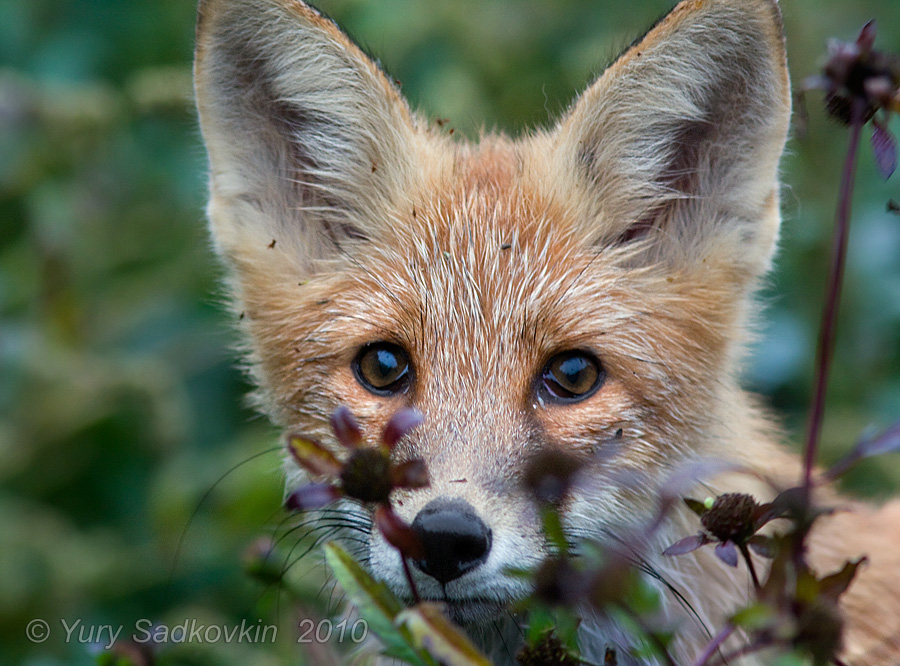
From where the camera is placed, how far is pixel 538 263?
3.01 meters

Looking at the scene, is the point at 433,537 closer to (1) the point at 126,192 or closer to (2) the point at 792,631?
(2) the point at 792,631

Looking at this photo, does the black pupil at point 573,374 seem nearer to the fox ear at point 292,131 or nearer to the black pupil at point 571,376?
the black pupil at point 571,376

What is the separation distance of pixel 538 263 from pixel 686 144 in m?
0.74

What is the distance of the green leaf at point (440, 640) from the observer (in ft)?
4.72

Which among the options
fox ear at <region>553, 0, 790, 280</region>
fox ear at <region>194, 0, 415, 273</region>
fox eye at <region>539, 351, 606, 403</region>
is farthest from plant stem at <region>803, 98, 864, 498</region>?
fox ear at <region>194, 0, 415, 273</region>

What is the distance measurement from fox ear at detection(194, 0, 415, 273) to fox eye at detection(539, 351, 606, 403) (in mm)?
907

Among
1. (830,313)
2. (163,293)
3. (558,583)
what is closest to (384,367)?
(558,583)

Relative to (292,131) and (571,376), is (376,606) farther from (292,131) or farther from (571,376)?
(292,131)

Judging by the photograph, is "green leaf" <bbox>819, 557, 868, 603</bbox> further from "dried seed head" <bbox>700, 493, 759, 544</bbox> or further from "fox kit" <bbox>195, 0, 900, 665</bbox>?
"fox kit" <bbox>195, 0, 900, 665</bbox>

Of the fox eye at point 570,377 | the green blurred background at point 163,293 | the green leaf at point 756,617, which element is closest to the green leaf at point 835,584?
the green leaf at point 756,617

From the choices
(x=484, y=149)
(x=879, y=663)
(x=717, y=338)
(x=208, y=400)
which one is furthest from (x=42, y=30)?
(x=879, y=663)

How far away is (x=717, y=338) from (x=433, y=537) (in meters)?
1.37

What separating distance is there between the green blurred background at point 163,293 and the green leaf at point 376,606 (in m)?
2.09

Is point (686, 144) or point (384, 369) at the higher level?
point (686, 144)
